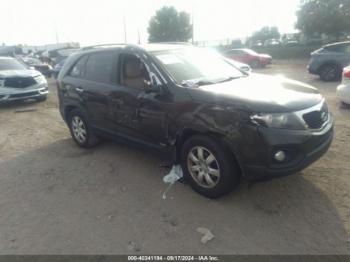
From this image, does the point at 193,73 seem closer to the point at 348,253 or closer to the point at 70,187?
the point at 70,187

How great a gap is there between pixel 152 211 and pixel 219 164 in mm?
942

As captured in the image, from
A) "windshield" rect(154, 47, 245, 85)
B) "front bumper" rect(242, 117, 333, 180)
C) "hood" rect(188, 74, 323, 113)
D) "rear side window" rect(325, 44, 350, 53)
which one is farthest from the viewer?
"rear side window" rect(325, 44, 350, 53)

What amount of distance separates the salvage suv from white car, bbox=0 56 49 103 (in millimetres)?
5947

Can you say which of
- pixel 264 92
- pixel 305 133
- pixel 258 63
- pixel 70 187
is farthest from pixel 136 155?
pixel 258 63

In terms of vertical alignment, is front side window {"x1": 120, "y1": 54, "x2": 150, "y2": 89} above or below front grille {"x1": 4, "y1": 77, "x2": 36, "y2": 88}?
above

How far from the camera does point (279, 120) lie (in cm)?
308

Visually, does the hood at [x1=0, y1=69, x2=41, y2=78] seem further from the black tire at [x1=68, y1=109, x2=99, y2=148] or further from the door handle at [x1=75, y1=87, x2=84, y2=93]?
the door handle at [x1=75, y1=87, x2=84, y2=93]

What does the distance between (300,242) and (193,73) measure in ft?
7.64

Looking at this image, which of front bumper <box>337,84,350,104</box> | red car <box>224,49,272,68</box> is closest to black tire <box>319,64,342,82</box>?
front bumper <box>337,84,350,104</box>

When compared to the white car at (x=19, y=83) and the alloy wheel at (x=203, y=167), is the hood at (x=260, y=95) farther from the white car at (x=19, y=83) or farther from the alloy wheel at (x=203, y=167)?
the white car at (x=19, y=83)

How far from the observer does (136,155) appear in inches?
202

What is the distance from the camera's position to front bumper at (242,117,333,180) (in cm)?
302

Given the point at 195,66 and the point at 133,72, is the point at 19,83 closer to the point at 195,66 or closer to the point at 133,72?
the point at 133,72

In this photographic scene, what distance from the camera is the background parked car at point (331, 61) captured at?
11914 millimetres
